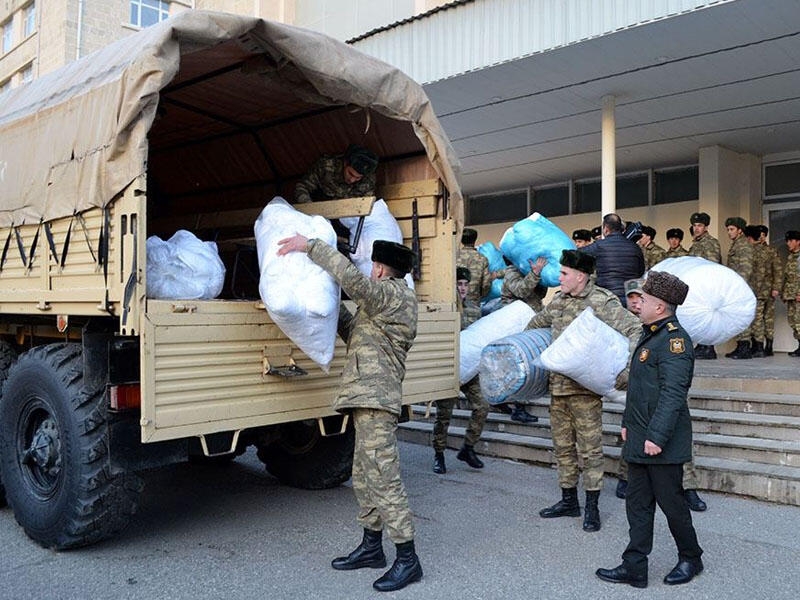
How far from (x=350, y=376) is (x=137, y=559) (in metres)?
1.44

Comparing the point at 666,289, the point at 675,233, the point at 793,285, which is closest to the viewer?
the point at 666,289

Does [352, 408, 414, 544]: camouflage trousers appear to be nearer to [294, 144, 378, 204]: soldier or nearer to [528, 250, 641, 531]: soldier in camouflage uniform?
[528, 250, 641, 531]: soldier in camouflage uniform

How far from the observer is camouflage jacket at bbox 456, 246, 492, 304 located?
6.57 metres

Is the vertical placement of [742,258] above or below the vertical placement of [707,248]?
below

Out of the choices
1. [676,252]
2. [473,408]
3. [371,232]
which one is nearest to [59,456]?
[371,232]

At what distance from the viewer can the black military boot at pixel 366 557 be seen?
3.63m

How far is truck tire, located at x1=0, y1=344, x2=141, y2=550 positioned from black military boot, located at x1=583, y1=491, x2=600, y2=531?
8.24 feet

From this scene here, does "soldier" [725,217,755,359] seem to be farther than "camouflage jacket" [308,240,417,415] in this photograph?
Yes

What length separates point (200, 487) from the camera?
17.0ft

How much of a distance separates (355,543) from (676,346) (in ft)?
6.52

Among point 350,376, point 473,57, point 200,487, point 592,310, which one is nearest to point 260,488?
point 200,487

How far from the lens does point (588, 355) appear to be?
4164 mm

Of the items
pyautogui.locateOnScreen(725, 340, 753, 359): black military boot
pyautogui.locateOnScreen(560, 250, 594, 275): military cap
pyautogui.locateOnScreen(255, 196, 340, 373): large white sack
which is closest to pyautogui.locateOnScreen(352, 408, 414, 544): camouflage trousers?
pyautogui.locateOnScreen(255, 196, 340, 373): large white sack

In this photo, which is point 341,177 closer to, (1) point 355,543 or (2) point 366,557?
(1) point 355,543
